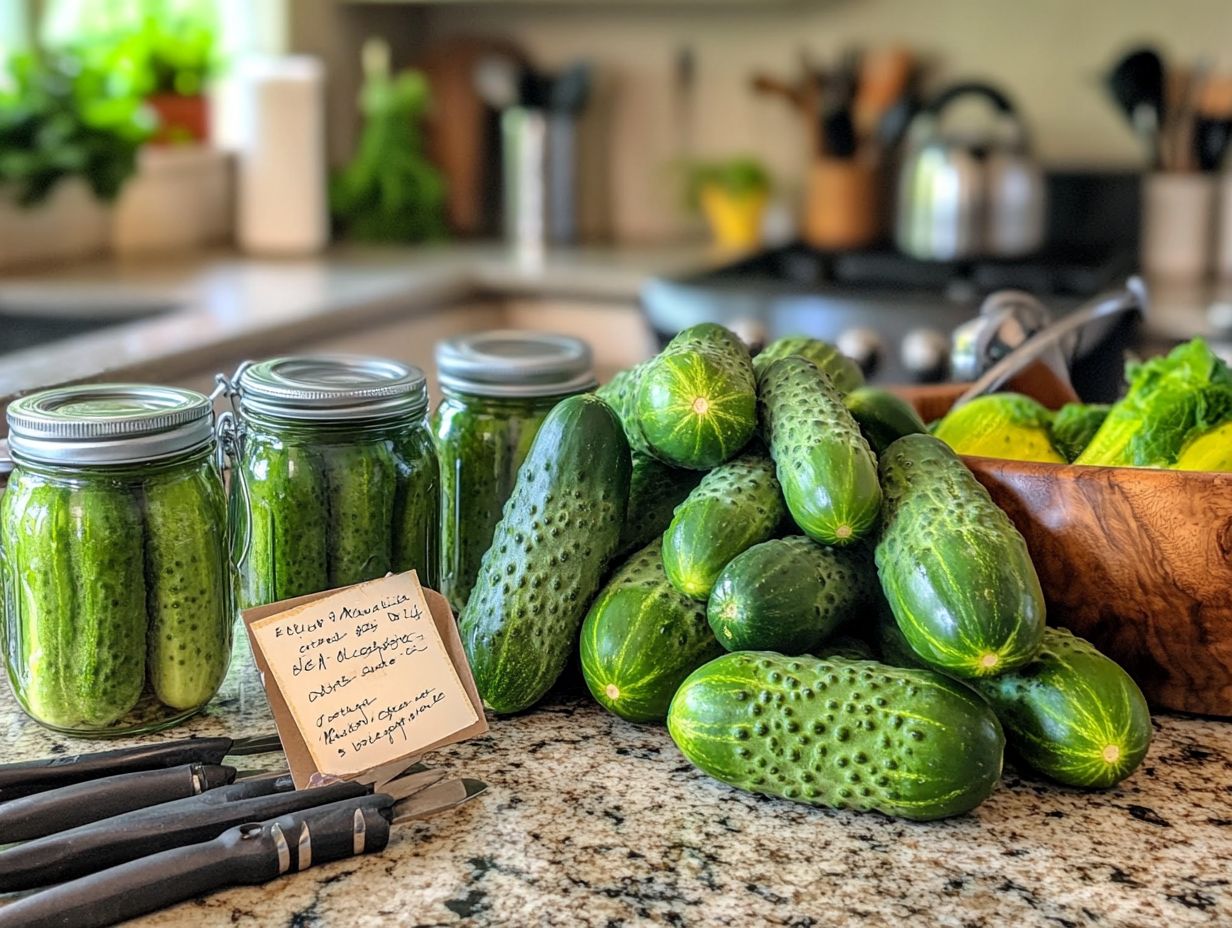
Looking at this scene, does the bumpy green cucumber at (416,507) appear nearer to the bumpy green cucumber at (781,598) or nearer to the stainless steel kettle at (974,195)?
the bumpy green cucumber at (781,598)

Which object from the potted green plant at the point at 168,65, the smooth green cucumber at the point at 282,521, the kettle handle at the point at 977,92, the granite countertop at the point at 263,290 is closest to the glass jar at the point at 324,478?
the smooth green cucumber at the point at 282,521

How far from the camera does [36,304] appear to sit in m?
2.40

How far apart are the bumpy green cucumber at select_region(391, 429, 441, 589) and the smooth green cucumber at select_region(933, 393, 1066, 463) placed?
0.37m

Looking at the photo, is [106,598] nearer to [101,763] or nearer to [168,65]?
[101,763]

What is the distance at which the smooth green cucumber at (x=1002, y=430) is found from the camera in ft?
3.39

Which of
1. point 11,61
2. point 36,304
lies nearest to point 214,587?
point 36,304

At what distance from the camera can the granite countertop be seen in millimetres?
2027

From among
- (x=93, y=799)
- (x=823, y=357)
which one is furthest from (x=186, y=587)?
(x=823, y=357)

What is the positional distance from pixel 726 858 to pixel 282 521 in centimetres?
36

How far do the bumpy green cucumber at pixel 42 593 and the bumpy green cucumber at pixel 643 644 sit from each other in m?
0.31

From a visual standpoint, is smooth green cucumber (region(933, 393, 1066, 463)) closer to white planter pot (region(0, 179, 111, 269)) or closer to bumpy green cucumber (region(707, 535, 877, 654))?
bumpy green cucumber (region(707, 535, 877, 654))

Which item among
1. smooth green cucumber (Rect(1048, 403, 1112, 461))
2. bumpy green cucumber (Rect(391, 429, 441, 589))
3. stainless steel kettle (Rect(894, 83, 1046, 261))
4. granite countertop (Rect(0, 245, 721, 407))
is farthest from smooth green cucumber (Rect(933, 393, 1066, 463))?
stainless steel kettle (Rect(894, 83, 1046, 261))

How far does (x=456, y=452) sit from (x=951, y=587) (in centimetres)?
40

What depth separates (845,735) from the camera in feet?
2.61
